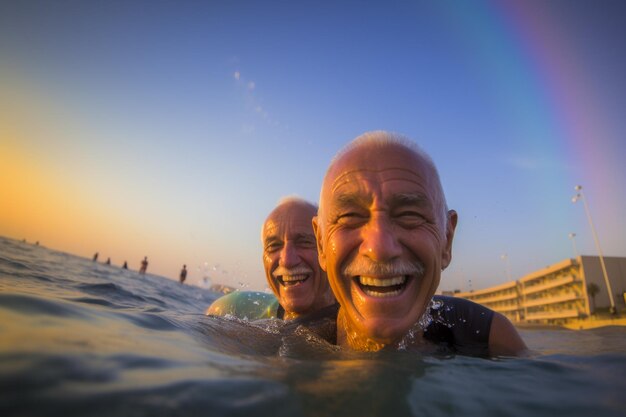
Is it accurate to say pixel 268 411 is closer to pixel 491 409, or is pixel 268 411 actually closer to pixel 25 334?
pixel 491 409

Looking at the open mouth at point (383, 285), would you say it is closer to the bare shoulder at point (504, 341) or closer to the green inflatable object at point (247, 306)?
the bare shoulder at point (504, 341)

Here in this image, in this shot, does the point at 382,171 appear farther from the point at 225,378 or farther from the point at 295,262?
the point at 295,262

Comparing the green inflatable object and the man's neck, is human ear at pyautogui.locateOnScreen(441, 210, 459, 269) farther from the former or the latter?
the green inflatable object

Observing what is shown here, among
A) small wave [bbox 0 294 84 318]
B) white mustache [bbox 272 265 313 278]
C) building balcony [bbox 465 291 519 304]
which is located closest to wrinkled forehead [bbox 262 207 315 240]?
white mustache [bbox 272 265 313 278]

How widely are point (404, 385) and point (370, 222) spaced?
1.18 m

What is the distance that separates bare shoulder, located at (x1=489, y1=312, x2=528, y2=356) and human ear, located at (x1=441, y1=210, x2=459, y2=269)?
769 millimetres

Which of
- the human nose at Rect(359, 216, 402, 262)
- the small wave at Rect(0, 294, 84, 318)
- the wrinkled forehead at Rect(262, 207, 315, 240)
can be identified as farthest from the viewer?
the wrinkled forehead at Rect(262, 207, 315, 240)

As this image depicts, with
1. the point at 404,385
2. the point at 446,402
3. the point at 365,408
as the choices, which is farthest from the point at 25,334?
the point at 446,402

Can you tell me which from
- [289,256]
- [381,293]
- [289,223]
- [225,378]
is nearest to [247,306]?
[289,256]

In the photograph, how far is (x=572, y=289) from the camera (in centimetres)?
3819

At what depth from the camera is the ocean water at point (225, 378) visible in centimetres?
102

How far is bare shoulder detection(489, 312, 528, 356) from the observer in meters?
2.72

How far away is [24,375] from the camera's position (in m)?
1.00

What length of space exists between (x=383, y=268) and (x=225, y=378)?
1328 millimetres
